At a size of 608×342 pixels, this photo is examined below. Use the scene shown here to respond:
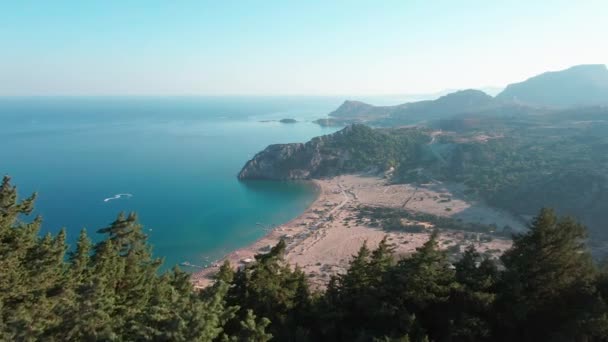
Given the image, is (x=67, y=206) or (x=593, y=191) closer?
(x=593, y=191)

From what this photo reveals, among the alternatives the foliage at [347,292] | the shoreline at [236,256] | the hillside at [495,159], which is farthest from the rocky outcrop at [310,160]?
the foliage at [347,292]

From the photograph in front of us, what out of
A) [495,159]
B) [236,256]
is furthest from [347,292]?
[495,159]

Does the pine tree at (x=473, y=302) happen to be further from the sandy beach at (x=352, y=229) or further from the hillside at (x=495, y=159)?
the hillside at (x=495, y=159)

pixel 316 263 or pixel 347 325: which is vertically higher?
pixel 347 325

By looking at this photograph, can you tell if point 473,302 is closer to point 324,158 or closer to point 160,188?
point 160,188

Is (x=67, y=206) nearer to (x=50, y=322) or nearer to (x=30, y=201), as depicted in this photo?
(x=30, y=201)

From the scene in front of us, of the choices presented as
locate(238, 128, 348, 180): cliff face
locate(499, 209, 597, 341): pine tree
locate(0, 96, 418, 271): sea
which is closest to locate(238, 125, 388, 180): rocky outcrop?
locate(238, 128, 348, 180): cliff face

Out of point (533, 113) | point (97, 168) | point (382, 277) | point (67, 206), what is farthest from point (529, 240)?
point (533, 113)

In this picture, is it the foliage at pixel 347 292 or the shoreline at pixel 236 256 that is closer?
the foliage at pixel 347 292
